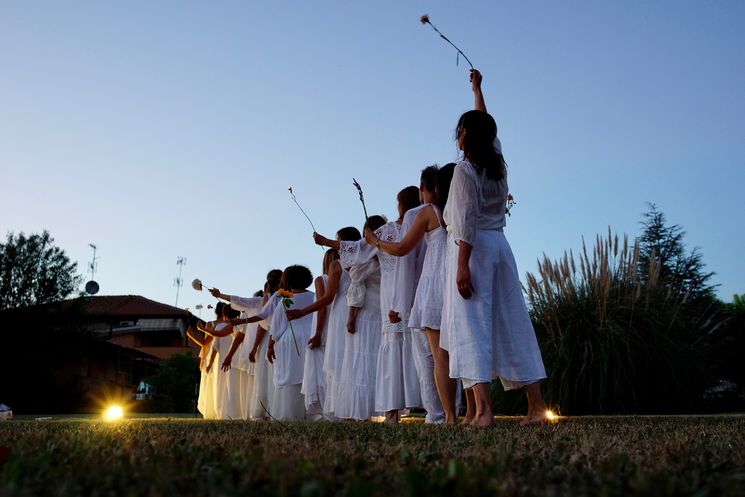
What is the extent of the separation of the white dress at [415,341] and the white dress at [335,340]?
1.31 m

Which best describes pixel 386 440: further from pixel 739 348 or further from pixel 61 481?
pixel 739 348

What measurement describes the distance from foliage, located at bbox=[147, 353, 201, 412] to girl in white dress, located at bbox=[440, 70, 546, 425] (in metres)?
24.5

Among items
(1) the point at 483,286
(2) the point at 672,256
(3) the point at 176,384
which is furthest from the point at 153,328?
(1) the point at 483,286

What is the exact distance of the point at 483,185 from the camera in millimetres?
5164

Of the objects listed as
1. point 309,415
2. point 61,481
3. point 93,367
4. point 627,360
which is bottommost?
point 61,481

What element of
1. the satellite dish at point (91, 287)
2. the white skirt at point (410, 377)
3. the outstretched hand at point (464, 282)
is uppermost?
the satellite dish at point (91, 287)

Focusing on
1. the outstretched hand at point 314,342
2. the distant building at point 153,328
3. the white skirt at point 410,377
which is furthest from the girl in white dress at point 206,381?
the distant building at point 153,328

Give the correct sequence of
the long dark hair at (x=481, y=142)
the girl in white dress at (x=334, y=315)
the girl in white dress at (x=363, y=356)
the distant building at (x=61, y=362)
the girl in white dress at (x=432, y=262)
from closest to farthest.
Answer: the long dark hair at (x=481, y=142) < the girl in white dress at (x=432, y=262) < the girl in white dress at (x=363, y=356) < the girl in white dress at (x=334, y=315) < the distant building at (x=61, y=362)

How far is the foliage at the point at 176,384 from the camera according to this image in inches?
1148

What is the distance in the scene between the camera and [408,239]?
6.19 meters

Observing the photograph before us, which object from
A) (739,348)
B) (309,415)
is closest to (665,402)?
(309,415)

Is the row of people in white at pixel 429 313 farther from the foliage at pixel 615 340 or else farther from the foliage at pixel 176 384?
the foliage at pixel 176 384

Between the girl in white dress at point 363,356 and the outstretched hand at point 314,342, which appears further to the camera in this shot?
the outstretched hand at point 314,342

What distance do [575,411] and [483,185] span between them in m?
5.85
